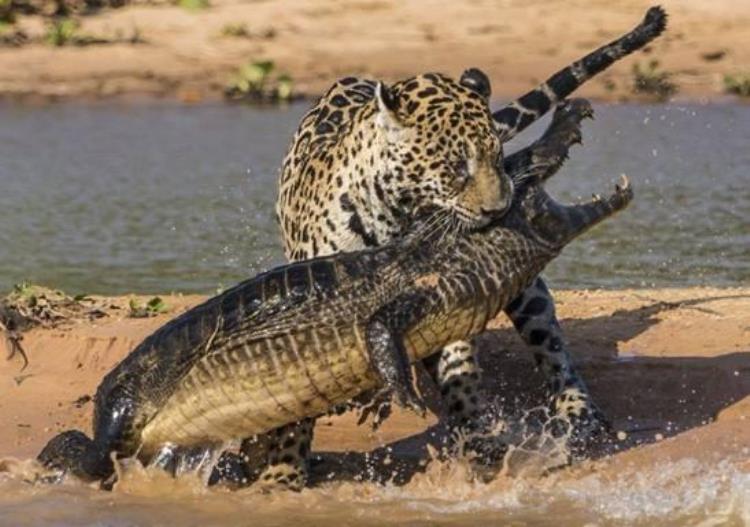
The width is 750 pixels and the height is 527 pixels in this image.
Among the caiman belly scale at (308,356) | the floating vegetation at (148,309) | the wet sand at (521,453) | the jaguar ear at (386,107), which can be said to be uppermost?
the jaguar ear at (386,107)

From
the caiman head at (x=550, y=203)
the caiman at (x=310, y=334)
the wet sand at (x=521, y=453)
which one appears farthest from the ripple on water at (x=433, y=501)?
the caiman head at (x=550, y=203)

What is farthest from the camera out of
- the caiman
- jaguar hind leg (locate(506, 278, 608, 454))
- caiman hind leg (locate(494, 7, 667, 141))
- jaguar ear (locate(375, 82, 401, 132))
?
caiman hind leg (locate(494, 7, 667, 141))

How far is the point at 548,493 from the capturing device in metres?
8.10

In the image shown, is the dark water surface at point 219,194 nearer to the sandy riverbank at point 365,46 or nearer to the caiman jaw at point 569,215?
the sandy riverbank at point 365,46

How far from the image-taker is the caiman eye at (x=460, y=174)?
818cm

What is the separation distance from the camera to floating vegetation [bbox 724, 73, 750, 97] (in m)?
20.6

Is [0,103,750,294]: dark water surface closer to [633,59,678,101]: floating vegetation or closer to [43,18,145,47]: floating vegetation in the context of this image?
[633,59,678,101]: floating vegetation

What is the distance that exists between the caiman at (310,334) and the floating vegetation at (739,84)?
13023 mm

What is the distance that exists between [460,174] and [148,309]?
277 centimetres

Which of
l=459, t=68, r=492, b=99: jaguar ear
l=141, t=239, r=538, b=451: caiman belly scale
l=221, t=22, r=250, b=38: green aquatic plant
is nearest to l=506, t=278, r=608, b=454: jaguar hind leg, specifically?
l=459, t=68, r=492, b=99: jaguar ear

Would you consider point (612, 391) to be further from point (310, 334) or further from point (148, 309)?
point (148, 309)

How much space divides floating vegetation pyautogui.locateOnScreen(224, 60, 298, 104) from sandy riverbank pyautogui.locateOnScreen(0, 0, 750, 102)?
23 cm

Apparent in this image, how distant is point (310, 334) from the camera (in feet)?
24.9

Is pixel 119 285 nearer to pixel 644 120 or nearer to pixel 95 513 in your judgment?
pixel 95 513
